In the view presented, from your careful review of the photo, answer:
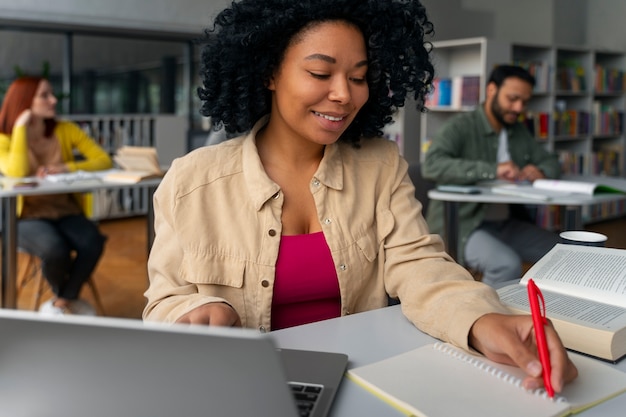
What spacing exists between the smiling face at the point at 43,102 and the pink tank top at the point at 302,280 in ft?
8.45

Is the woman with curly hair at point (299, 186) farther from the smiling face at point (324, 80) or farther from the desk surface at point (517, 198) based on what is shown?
the desk surface at point (517, 198)

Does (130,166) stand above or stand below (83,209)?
above

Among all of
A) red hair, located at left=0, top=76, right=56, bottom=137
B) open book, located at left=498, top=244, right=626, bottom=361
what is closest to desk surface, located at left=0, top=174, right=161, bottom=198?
red hair, located at left=0, top=76, right=56, bottom=137

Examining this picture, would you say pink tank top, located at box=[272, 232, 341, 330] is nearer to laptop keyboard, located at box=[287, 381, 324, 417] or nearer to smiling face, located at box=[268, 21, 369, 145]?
smiling face, located at box=[268, 21, 369, 145]

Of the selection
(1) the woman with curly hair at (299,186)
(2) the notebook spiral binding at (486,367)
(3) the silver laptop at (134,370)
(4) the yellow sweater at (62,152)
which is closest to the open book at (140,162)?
(4) the yellow sweater at (62,152)

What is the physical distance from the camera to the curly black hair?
1293 mm

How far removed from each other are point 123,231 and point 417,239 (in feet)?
15.5

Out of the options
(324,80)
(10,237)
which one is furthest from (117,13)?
(324,80)

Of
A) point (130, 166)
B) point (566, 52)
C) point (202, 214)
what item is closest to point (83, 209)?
point (130, 166)

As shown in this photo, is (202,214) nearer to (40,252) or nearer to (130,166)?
(40,252)

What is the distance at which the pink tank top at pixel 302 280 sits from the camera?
1271mm

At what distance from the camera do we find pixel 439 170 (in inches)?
116

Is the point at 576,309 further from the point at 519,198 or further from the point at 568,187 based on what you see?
the point at 568,187

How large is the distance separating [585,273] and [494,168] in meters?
1.77
